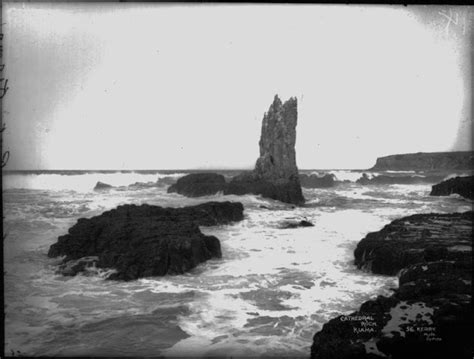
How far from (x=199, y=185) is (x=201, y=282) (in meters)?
1.02

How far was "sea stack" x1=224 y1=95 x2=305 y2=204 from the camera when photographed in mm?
4195

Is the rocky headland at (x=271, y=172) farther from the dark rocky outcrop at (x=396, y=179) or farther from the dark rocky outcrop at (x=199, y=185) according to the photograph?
the dark rocky outcrop at (x=396, y=179)

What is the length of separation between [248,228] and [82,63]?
8.21 ft

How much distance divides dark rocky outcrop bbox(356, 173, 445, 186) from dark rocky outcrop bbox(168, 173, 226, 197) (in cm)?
161

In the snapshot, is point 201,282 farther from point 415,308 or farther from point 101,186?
point 415,308

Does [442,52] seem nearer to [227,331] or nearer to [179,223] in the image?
[179,223]

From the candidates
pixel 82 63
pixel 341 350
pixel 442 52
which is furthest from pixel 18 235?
pixel 442 52

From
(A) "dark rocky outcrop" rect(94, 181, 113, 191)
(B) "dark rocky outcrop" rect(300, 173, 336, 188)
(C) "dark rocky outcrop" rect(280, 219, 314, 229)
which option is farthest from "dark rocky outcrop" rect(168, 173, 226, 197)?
(B) "dark rocky outcrop" rect(300, 173, 336, 188)

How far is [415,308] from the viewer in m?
3.82

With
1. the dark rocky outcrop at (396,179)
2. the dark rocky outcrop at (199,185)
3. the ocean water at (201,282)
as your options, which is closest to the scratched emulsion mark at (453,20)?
the dark rocky outcrop at (396,179)

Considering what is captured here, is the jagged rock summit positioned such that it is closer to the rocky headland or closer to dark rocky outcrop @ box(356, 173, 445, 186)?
the rocky headland

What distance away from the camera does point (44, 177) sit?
4.17 m

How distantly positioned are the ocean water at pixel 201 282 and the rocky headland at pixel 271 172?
0.11m

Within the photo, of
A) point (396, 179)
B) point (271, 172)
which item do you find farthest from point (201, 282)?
point (396, 179)
